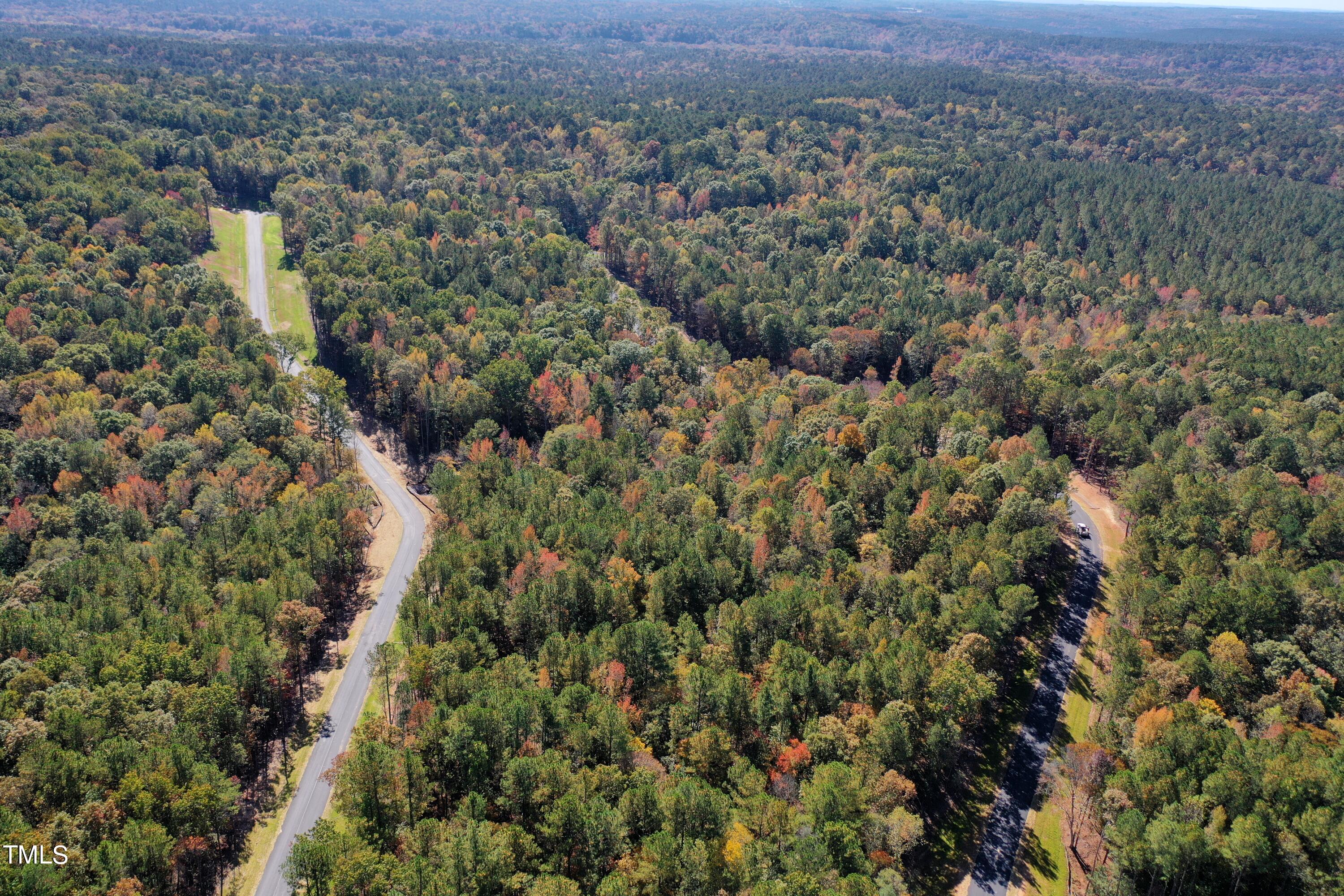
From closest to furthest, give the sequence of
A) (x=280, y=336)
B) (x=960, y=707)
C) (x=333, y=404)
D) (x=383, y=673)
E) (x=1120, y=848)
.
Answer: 1. (x=1120, y=848)
2. (x=960, y=707)
3. (x=383, y=673)
4. (x=333, y=404)
5. (x=280, y=336)

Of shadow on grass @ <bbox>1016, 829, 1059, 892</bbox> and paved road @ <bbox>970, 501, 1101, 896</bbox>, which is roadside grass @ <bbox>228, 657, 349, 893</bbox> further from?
shadow on grass @ <bbox>1016, 829, 1059, 892</bbox>

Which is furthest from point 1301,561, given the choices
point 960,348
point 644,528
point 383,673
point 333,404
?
point 333,404

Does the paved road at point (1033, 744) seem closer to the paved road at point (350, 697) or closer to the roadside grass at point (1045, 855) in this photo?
the roadside grass at point (1045, 855)

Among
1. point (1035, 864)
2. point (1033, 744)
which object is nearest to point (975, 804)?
point (1035, 864)

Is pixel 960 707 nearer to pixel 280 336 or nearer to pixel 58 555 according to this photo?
pixel 58 555

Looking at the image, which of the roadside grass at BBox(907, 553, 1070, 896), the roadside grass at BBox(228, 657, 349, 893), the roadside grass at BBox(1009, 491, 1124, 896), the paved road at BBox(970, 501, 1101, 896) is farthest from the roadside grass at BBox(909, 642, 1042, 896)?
the roadside grass at BBox(228, 657, 349, 893)

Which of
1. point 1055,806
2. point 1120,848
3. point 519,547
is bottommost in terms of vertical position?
point 1055,806

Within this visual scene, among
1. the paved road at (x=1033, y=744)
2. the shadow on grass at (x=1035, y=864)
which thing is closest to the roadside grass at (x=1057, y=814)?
the shadow on grass at (x=1035, y=864)
